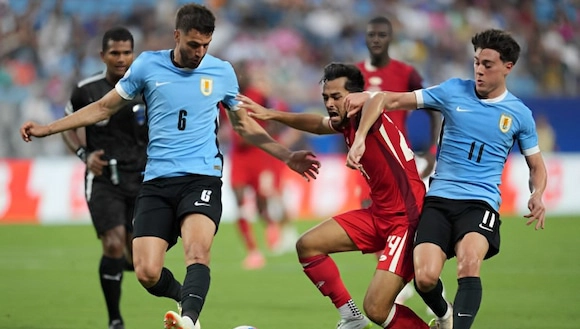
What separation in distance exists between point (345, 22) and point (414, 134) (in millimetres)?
3855

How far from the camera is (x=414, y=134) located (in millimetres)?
22828

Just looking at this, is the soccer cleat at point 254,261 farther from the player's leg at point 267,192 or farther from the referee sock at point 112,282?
the referee sock at point 112,282

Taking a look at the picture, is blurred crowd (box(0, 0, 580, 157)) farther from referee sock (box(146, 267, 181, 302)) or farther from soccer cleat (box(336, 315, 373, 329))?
soccer cleat (box(336, 315, 373, 329))

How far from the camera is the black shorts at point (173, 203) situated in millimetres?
7586

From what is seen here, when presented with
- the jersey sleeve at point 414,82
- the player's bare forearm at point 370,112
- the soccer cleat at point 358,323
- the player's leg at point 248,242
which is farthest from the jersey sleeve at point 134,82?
→ the player's leg at point 248,242

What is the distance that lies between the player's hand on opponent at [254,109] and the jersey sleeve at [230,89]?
0.16ft

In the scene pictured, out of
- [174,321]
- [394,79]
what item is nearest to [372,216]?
[174,321]

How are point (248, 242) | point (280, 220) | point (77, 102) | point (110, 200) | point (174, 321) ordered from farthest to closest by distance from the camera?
point (280, 220) < point (248, 242) < point (77, 102) < point (110, 200) < point (174, 321)

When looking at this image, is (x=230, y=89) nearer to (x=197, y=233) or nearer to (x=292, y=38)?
(x=197, y=233)

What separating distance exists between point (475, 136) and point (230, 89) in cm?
189

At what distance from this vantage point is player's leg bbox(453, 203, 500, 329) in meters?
7.21

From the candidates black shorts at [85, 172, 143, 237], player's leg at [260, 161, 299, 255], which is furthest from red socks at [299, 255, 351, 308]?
player's leg at [260, 161, 299, 255]

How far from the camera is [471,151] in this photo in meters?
7.67

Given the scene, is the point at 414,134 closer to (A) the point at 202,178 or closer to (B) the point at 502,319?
(B) the point at 502,319
